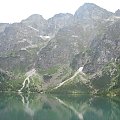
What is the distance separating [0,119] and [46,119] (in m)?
22.6

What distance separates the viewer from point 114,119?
486ft

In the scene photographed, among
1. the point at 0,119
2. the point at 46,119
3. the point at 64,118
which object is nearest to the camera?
the point at 0,119

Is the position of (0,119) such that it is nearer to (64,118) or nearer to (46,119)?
(46,119)

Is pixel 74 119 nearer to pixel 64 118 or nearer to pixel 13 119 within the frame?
pixel 64 118

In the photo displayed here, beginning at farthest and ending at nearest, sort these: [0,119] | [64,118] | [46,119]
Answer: [64,118] → [46,119] → [0,119]

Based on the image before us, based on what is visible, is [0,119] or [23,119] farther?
[23,119]

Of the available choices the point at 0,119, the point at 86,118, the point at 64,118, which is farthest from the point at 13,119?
the point at 86,118

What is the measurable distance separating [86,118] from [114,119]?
48.4 ft

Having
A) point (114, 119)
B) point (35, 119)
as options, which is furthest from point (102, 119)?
point (35, 119)

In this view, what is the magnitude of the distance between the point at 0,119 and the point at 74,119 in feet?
121

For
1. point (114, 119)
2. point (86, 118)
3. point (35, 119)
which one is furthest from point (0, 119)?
point (114, 119)

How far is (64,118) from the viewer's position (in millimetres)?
155750

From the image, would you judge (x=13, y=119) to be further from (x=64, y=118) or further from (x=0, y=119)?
(x=64, y=118)

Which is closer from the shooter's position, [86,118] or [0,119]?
[0,119]
